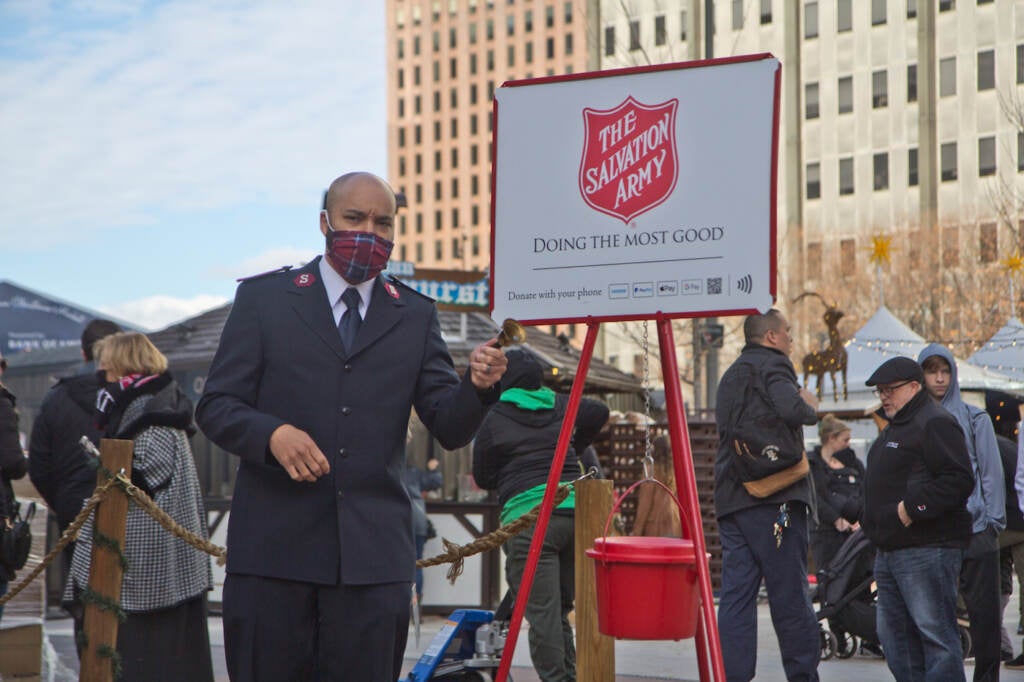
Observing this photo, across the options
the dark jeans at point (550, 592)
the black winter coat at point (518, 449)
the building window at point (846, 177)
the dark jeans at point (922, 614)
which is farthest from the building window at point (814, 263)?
the dark jeans at point (922, 614)

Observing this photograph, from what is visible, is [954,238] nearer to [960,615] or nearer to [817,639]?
[960,615]

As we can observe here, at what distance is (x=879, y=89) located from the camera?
194ft

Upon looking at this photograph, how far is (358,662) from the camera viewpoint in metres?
3.89

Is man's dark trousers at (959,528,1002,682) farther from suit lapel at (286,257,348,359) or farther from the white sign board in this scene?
suit lapel at (286,257,348,359)

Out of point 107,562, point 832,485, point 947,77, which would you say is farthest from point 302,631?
point 947,77

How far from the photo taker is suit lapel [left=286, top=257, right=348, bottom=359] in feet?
13.3

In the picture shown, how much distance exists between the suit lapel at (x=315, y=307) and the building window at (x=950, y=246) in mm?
40996

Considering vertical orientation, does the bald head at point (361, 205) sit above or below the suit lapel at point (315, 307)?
above

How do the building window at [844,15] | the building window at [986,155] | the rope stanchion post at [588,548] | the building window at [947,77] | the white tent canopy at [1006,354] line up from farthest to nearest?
the building window at [844,15] → the building window at [947,77] → the building window at [986,155] → the white tent canopy at [1006,354] → the rope stanchion post at [588,548]

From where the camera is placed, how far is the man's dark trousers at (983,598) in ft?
25.9

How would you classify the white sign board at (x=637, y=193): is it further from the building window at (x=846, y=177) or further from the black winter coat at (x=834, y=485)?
the building window at (x=846, y=177)

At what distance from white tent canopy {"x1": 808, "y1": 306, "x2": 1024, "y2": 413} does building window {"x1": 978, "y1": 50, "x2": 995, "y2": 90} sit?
30.8 m

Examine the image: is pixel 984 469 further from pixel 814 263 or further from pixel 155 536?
pixel 814 263

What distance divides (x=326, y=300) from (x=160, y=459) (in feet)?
10.4
